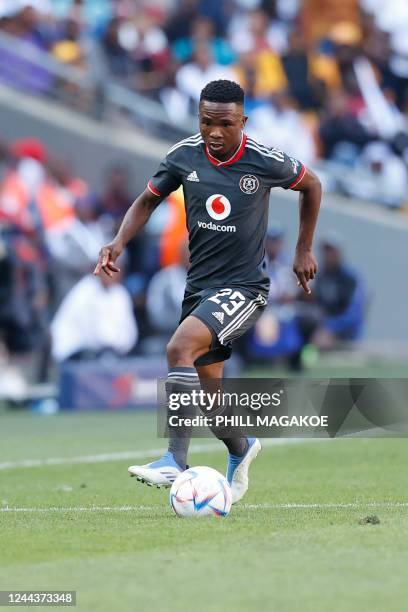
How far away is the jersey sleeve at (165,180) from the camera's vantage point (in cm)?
852

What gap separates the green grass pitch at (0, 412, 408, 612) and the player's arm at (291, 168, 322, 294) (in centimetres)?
141

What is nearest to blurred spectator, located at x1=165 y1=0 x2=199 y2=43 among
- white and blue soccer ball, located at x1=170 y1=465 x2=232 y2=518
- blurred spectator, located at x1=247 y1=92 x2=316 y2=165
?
blurred spectator, located at x1=247 y1=92 x2=316 y2=165

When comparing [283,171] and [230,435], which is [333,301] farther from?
[283,171]

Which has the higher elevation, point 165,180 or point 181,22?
point 181,22

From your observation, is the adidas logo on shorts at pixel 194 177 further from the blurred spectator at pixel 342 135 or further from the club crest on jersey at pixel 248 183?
the blurred spectator at pixel 342 135

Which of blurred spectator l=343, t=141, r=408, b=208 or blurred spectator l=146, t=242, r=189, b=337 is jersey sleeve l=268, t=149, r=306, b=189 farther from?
blurred spectator l=343, t=141, r=408, b=208

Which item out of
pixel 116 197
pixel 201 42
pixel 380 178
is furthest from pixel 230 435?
pixel 380 178

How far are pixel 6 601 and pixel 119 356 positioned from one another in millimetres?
12132

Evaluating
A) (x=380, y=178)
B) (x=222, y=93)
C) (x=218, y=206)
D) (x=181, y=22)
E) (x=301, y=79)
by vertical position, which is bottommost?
(x=218, y=206)

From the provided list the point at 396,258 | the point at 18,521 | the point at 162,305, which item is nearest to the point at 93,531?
the point at 18,521

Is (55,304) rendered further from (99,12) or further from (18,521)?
(18,521)

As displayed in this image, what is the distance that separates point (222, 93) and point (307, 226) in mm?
1108

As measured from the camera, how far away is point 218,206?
8.36m

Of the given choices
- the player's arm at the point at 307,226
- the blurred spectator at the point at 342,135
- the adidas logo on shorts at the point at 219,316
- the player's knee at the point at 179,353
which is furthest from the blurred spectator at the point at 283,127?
the player's knee at the point at 179,353
